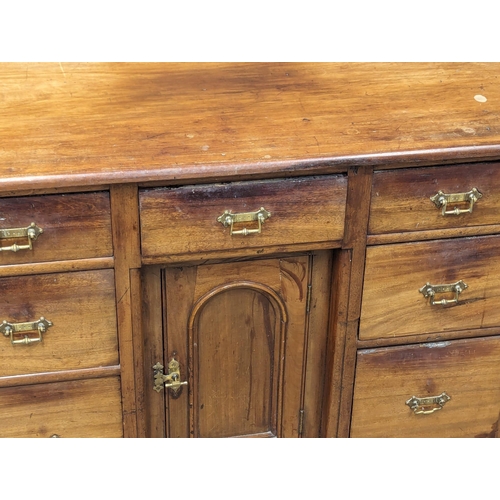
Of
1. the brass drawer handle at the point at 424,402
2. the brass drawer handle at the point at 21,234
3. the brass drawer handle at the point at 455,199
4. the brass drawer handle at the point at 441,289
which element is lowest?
the brass drawer handle at the point at 424,402

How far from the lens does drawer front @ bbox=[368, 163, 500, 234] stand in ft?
6.79

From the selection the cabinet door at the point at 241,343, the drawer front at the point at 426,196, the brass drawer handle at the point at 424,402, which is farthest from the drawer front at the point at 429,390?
the drawer front at the point at 426,196

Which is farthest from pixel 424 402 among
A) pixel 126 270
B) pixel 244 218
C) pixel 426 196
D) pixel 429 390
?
pixel 126 270

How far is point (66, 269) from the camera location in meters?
2.02

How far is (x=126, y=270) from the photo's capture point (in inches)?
Answer: 80.7

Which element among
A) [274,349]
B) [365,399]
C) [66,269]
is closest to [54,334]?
[66,269]

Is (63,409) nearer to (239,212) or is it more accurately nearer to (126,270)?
(126,270)

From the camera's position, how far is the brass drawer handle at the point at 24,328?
2064mm

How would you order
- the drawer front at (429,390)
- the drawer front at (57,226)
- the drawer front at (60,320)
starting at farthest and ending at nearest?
the drawer front at (429,390), the drawer front at (60,320), the drawer front at (57,226)

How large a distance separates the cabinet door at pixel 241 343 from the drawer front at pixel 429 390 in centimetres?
13

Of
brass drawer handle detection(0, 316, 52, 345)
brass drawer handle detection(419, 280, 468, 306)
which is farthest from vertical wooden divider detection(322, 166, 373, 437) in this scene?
brass drawer handle detection(0, 316, 52, 345)

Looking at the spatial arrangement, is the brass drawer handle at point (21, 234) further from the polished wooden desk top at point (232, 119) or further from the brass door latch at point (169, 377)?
the brass door latch at point (169, 377)

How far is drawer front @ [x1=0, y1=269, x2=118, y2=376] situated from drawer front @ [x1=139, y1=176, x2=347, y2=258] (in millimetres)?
160

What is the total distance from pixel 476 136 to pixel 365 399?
2.28ft
